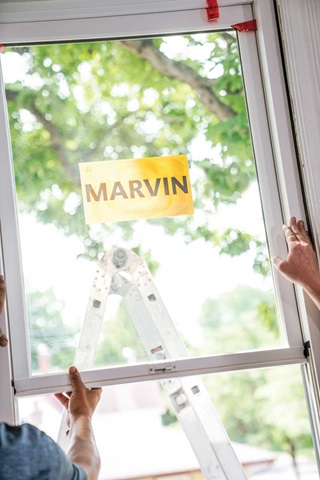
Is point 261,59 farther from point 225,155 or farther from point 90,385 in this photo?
point 90,385

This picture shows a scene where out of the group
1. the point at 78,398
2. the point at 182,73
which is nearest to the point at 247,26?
the point at 182,73

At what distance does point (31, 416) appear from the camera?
2504mm

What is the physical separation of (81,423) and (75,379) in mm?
161

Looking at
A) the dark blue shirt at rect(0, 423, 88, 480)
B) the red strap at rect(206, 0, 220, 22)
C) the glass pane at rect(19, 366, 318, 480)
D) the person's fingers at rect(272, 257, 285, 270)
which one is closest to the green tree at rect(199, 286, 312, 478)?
the glass pane at rect(19, 366, 318, 480)

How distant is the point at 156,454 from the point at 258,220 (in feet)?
2.85

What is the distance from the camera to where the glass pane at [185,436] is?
2551 mm

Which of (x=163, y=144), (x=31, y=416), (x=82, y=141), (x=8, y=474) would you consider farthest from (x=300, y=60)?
Result: (x=8, y=474)

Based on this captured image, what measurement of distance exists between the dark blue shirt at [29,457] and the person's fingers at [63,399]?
0.56 metres

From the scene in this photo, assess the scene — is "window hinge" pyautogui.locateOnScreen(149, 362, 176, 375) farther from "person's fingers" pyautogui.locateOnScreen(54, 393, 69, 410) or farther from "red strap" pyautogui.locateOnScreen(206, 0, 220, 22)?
"red strap" pyautogui.locateOnScreen(206, 0, 220, 22)

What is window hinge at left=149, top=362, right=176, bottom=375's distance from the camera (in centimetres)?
249

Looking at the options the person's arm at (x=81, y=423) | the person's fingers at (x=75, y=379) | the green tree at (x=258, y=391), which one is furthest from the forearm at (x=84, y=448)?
the green tree at (x=258, y=391)

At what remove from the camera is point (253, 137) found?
8.81 ft

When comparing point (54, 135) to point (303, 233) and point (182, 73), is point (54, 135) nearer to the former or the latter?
point (182, 73)

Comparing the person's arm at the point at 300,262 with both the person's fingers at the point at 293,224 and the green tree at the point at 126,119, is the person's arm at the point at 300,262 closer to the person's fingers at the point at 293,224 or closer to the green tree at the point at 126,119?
the person's fingers at the point at 293,224
